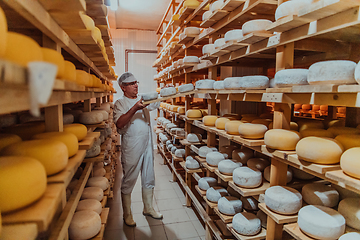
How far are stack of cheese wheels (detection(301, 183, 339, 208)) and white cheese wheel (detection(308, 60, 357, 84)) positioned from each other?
0.74m

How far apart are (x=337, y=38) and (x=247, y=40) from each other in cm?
57

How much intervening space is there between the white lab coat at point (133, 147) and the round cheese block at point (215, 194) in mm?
886

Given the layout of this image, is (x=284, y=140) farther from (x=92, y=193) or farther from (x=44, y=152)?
(x=92, y=193)

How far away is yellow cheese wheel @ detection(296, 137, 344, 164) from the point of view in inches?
45.8

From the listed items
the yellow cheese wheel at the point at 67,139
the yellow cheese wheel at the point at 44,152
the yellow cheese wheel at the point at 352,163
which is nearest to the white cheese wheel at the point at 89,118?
the yellow cheese wheel at the point at 67,139

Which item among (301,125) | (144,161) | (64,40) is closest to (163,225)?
(144,161)

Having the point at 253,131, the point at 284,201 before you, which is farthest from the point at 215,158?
the point at 284,201

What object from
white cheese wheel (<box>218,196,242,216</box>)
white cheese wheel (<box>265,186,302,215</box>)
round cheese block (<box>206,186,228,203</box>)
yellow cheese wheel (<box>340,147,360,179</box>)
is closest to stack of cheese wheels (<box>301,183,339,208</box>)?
white cheese wheel (<box>265,186,302,215</box>)

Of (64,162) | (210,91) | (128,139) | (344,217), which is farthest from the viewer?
(128,139)

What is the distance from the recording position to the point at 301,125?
1.79m

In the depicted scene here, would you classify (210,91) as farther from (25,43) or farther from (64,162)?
(25,43)

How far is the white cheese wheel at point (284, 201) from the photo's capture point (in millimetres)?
1399

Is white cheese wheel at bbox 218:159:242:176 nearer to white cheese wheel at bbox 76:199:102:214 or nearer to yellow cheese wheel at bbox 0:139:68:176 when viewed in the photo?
white cheese wheel at bbox 76:199:102:214

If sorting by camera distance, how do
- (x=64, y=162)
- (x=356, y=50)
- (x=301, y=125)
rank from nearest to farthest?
(x=64, y=162), (x=356, y=50), (x=301, y=125)
